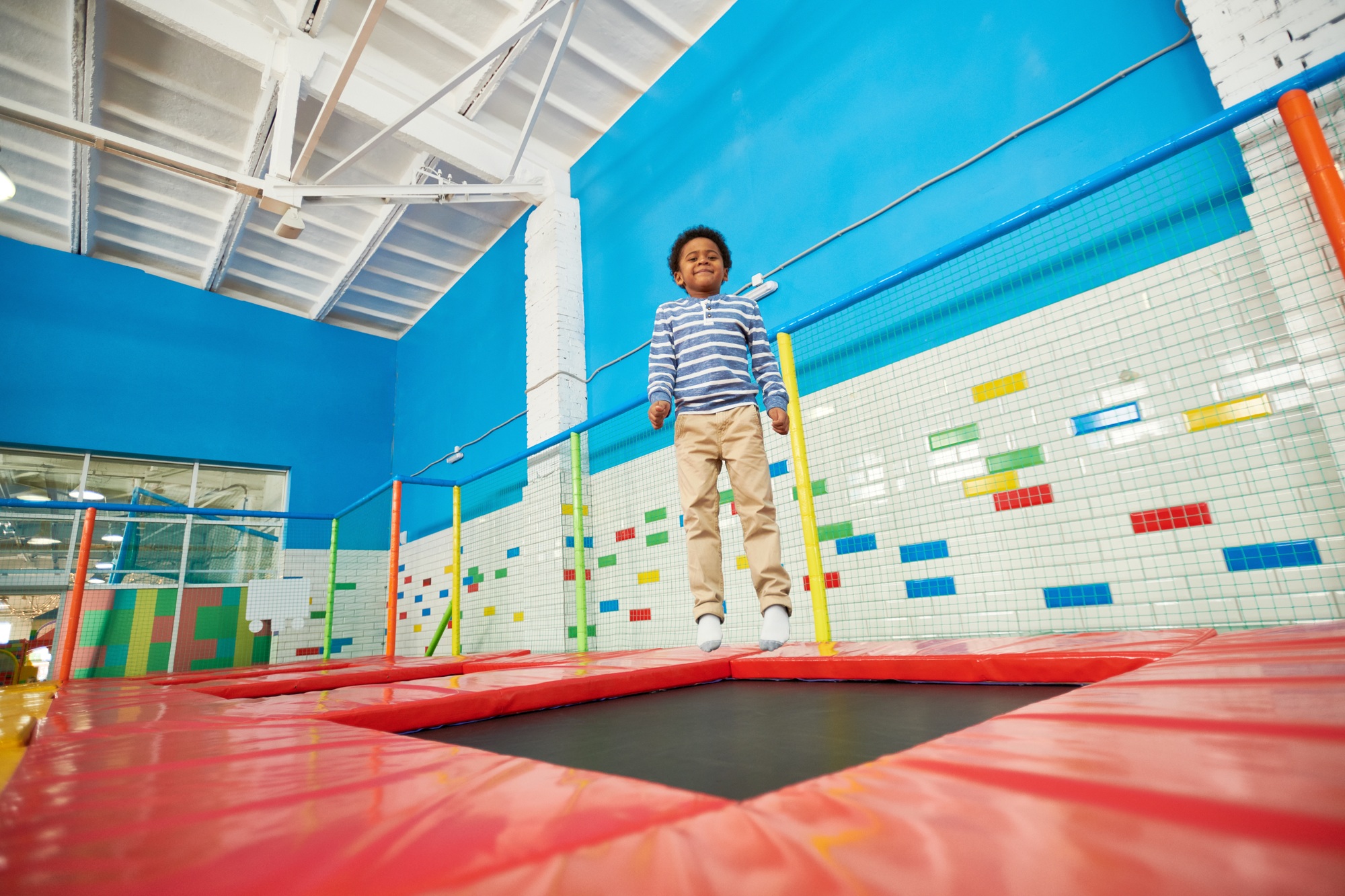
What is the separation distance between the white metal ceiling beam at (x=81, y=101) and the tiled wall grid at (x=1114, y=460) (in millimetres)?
5327

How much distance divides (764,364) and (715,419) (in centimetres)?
28

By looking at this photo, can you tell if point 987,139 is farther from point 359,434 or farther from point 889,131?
point 359,434

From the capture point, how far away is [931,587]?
2.49 meters

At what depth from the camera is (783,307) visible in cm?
347

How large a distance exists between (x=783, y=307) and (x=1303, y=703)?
3074mm

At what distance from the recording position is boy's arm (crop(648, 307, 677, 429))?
6.51 feet

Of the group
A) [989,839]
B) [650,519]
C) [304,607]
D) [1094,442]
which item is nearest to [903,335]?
[1094,442]

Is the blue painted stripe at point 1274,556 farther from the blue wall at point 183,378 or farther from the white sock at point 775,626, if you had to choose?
the blue wall at point 183,378

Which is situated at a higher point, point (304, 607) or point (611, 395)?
point (611, 395)

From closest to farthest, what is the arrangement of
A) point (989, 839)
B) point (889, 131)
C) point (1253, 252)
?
point (989, 839)
point (1253, 252)
point (889, 131)

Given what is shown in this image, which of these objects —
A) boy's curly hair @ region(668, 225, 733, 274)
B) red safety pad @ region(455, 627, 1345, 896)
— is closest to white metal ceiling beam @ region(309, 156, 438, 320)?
boy's curly hair @ region(668, 225, 733, 274)

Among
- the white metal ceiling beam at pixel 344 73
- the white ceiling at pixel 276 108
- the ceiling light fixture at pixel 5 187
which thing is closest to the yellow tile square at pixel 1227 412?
the white ceiling at pixel 276 108

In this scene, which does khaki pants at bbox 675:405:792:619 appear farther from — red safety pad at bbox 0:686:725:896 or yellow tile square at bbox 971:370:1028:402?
red safety pad at bbox 0:686:725:896

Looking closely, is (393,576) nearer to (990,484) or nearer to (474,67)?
(474,67)
